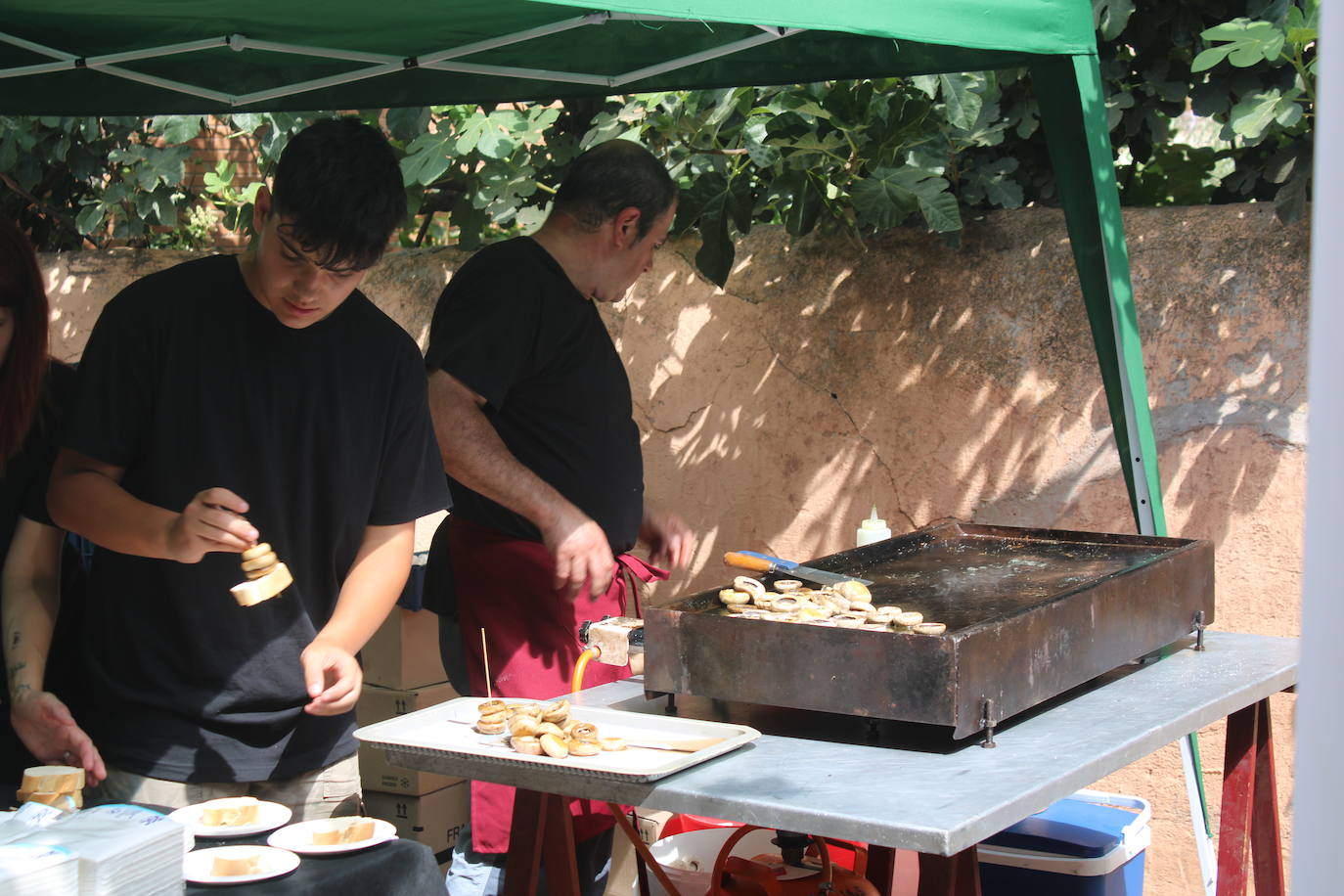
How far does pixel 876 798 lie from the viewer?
1709 mm

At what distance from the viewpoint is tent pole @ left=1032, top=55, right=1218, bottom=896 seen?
8.55 ft

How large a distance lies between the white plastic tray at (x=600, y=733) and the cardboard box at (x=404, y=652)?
1807 millimetres

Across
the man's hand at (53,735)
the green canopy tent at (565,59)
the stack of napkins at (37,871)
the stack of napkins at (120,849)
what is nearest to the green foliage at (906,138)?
the green canopy tent at (565,59)

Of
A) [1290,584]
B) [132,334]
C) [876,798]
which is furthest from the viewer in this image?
[1290,584]

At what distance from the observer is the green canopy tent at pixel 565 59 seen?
2.45 meters

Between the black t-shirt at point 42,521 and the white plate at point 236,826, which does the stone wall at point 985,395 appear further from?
the white plate at point 236,826

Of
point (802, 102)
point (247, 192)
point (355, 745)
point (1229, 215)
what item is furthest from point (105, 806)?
point (247, 192)

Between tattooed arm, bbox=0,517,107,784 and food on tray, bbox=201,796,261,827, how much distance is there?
11.9 inches

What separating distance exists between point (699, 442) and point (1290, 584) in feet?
5.54

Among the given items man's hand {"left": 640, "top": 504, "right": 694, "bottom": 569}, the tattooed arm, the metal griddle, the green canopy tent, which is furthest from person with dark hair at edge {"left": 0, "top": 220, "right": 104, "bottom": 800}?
man's hand {"left": 640, "top": 504, "right": 694, "bottom": 569}

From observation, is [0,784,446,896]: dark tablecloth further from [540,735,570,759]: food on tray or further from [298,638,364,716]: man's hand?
[298,638,364,716]: man's hand

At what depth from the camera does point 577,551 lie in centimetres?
269

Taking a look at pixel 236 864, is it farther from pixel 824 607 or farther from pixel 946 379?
pixel 946 379

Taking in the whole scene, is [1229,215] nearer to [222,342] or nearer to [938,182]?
[938,182]
